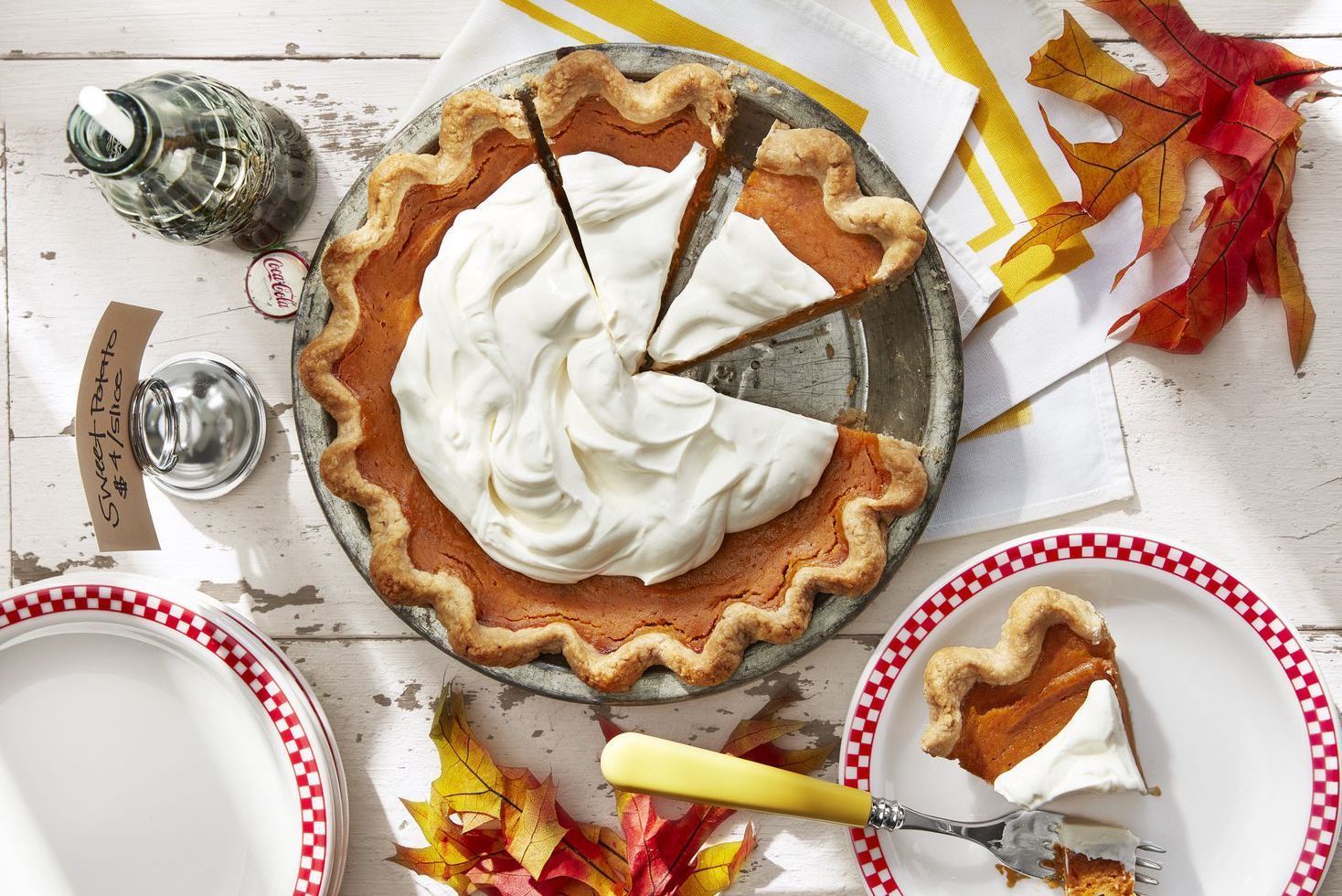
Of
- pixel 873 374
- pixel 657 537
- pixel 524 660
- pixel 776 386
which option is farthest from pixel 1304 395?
pixel 524 660

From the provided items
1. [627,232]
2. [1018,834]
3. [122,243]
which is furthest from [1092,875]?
[122,243]

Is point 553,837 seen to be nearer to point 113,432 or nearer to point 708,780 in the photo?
point 708,780

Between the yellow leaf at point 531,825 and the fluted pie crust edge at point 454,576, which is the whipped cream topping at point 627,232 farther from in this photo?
the yellow leaf at point 531,825

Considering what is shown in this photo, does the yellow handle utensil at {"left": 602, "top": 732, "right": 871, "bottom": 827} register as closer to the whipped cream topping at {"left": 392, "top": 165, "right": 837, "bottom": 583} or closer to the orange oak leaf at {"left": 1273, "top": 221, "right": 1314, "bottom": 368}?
the whipped cream topping at {"left": 392, "top": 165, "right": 837, "bottom": 583}

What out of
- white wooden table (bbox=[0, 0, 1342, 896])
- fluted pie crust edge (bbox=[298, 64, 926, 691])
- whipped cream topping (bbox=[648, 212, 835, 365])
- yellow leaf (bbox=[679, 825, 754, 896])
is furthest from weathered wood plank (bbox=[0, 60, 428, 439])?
yellow leaf (bbox=[679, 825, 754, 896])

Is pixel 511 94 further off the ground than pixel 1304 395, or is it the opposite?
pixel 511 94

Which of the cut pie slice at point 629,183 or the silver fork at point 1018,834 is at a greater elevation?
the cut pie slice at point 629,183

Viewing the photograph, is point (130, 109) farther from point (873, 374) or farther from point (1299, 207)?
point (1299, 207)

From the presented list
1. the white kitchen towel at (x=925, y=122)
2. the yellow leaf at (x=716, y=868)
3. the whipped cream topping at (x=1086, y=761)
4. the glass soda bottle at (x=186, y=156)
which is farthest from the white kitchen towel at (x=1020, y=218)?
the glass soda bottle at (x=186, y=156)
